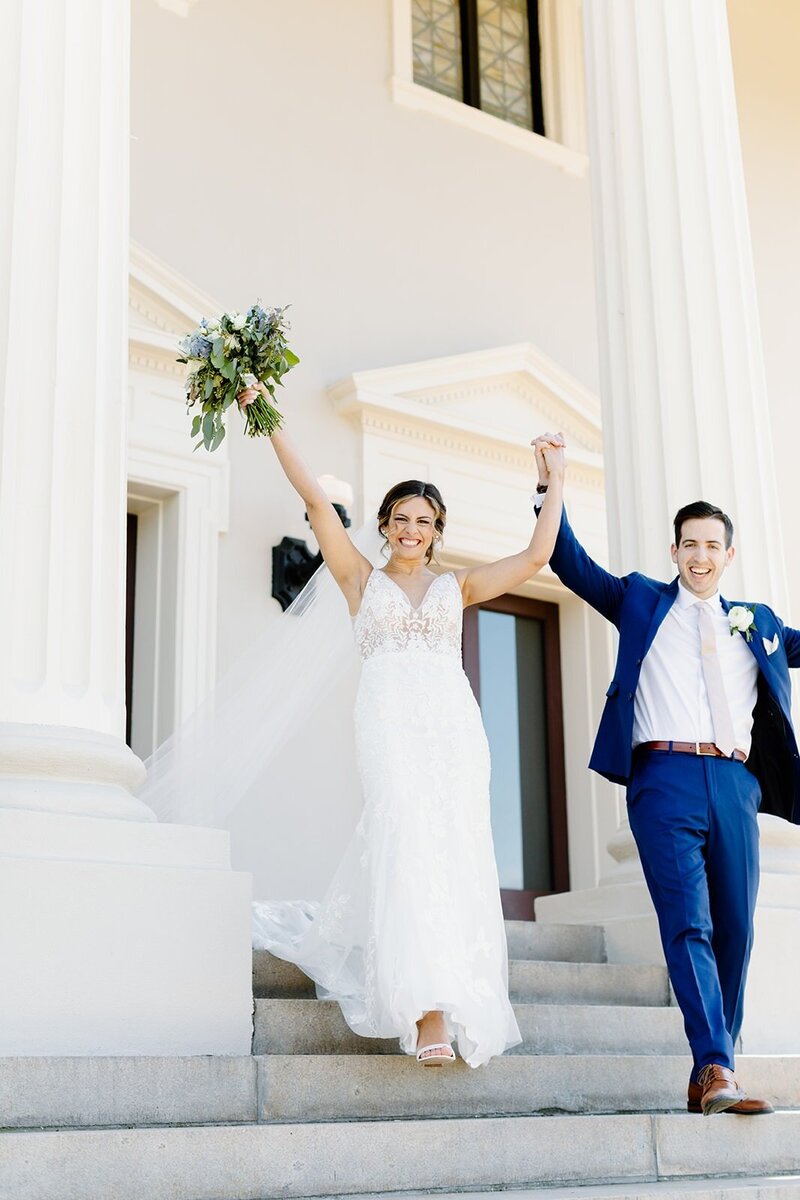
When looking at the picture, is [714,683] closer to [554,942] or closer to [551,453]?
[551,453]

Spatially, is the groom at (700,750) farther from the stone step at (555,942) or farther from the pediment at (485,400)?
the pediment at (485,400)

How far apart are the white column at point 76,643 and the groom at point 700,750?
1.33 m

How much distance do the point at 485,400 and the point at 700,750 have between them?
15.8ft

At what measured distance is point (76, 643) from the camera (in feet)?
15.5

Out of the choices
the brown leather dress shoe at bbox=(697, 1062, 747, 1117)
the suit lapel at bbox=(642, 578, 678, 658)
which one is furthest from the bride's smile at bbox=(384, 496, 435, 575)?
the brown leather dress shoe at bbox=(697, 1062, 747, 1117)

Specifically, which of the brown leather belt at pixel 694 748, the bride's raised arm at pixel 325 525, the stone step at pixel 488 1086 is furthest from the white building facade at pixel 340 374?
the brown leather belt at pixel 694 748

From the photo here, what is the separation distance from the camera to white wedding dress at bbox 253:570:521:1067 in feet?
14.5

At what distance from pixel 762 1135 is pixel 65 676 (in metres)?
2.52

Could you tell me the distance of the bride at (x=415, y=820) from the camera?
14.5ft

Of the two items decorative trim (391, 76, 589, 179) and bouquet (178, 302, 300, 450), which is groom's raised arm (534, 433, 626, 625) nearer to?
bouquet (178, 302, 300, 450)

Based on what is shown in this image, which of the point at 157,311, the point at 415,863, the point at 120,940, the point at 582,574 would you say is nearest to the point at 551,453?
the point at 582,574

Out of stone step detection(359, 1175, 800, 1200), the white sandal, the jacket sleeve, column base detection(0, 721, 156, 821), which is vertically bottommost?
stone step detection(359, 1175, 800, 1200)

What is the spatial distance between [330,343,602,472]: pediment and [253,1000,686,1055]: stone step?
4.24 meters

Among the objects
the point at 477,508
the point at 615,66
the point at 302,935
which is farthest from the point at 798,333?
the point at 302,935
